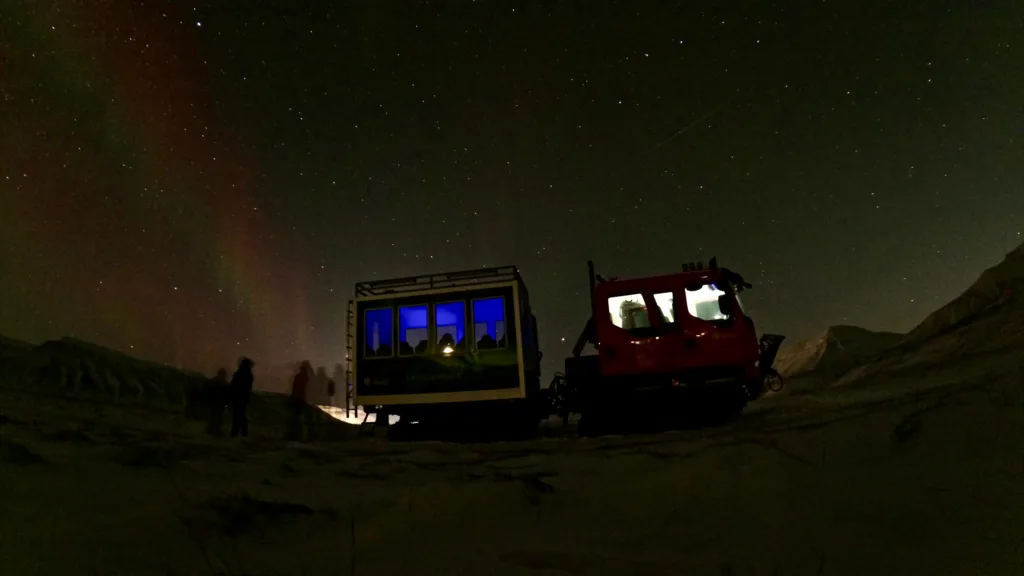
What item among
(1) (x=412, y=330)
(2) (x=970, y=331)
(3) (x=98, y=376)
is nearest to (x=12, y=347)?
(3) (x=98, y=376)

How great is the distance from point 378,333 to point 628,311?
5.52 metres

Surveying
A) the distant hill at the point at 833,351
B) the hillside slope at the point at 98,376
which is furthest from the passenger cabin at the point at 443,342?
the hillside slope at the point at 98,376

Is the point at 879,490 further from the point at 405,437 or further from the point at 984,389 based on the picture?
the point at 405,437

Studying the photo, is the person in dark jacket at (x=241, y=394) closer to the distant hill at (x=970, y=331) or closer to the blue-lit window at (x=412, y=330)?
the blue-lit window at (x=412, y=330)

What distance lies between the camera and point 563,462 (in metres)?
5.97

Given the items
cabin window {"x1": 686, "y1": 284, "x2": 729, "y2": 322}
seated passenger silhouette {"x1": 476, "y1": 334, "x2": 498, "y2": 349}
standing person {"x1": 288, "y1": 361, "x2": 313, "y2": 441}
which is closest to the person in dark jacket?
standing person {"x1": 288, "y1": 361, "x2": 313, "y2": 441}

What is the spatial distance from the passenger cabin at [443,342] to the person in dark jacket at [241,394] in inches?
101

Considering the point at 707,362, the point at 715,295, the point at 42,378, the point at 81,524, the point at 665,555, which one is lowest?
the point at 665,555

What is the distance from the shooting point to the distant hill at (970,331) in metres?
15.7

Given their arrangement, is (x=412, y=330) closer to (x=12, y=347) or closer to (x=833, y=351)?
(x=833, y=351)

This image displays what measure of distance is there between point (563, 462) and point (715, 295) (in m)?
5.33

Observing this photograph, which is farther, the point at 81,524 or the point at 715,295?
the point at 715,295

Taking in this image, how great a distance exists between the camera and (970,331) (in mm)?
22469

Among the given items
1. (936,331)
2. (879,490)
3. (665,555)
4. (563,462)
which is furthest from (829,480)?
(936,331)
